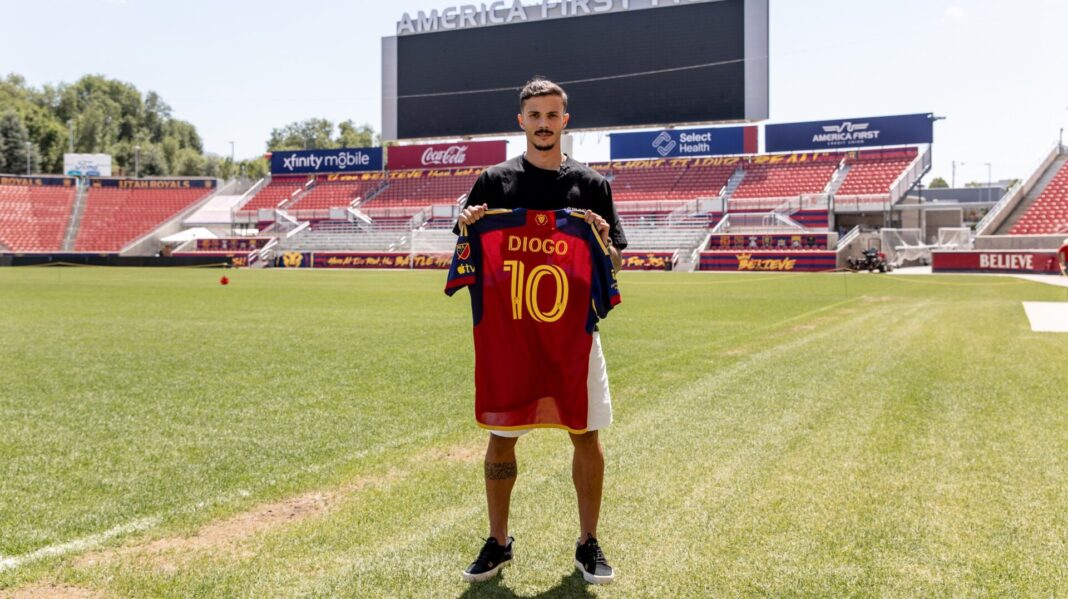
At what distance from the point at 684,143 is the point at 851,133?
11.5 m

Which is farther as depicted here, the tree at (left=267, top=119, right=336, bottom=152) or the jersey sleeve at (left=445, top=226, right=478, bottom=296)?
the tree at (left=267, top=119, right=336, bottom=152)

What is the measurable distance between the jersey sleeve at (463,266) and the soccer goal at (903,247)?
147 feet

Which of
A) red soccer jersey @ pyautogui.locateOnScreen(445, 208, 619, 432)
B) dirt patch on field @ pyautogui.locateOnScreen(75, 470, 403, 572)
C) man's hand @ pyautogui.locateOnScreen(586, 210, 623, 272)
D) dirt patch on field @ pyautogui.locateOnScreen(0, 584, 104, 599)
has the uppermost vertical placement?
man's hand @ pyautogui.locateOnScreen(586, 210, 623, 272)

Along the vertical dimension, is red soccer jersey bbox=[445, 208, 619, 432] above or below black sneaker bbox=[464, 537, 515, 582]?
above

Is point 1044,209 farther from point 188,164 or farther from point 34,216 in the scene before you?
point 188,164

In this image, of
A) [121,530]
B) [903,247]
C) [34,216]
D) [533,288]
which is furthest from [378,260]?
[533,288]

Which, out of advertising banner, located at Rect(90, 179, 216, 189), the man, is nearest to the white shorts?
the man

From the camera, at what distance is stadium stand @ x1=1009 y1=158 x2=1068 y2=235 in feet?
132

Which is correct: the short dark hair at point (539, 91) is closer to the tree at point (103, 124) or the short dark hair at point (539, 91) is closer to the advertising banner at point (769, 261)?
the advertising banner at point (769, 261)

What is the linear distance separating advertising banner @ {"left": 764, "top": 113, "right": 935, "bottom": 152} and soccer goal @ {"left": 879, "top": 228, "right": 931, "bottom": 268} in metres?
7.93

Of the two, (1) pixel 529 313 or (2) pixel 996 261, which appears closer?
(1) pixel 529 313

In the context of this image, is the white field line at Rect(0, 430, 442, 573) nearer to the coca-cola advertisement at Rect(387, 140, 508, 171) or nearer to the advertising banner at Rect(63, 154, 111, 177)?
the coca-cola advertisement at Rect(387, 140, 508, 171)

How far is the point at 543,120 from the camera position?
12.5ft

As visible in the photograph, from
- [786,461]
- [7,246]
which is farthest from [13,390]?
[7,246]
